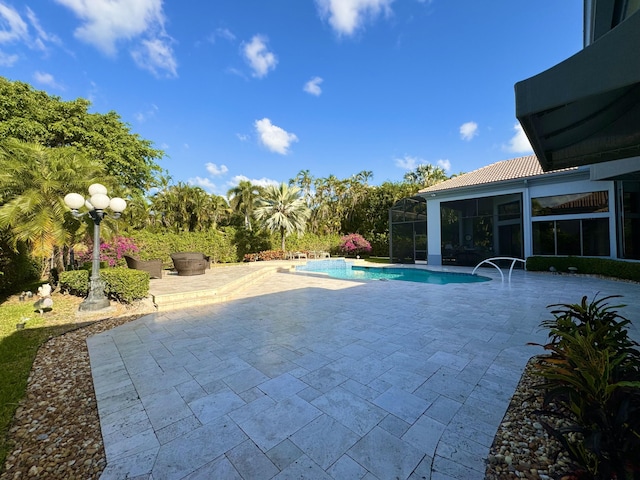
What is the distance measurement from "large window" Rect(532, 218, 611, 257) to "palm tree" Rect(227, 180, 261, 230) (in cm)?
1970

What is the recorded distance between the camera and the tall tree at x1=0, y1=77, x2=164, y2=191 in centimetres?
1190

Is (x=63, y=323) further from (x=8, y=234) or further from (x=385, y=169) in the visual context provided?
(x=385, y=169)

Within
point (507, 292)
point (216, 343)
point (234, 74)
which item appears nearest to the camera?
point (216, 343)

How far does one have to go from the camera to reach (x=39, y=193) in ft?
20.5

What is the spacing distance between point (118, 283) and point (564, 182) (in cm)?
1645

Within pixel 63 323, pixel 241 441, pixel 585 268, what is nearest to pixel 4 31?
pixel 63 323

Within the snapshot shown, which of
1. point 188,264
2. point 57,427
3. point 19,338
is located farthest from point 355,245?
point 57,427

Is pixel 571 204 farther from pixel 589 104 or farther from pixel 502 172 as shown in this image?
pixel 589 104

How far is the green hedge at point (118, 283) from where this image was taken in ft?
20.7

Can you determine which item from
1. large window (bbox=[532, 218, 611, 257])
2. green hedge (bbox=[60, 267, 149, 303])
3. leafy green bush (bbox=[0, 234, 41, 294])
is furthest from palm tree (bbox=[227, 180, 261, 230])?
large window (bbox=[532, 218, 611, 257])

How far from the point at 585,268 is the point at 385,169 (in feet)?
65.0

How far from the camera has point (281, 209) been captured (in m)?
18.0

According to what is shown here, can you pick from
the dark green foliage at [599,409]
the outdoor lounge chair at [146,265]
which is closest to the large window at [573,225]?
the dark green foliage at [599,409]

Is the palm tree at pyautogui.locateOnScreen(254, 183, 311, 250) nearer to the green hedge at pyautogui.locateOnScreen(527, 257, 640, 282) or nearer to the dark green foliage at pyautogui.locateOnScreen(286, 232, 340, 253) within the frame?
the dark green foliage at pyautogui.locateOnScreen(286, 232, 340, 253)
